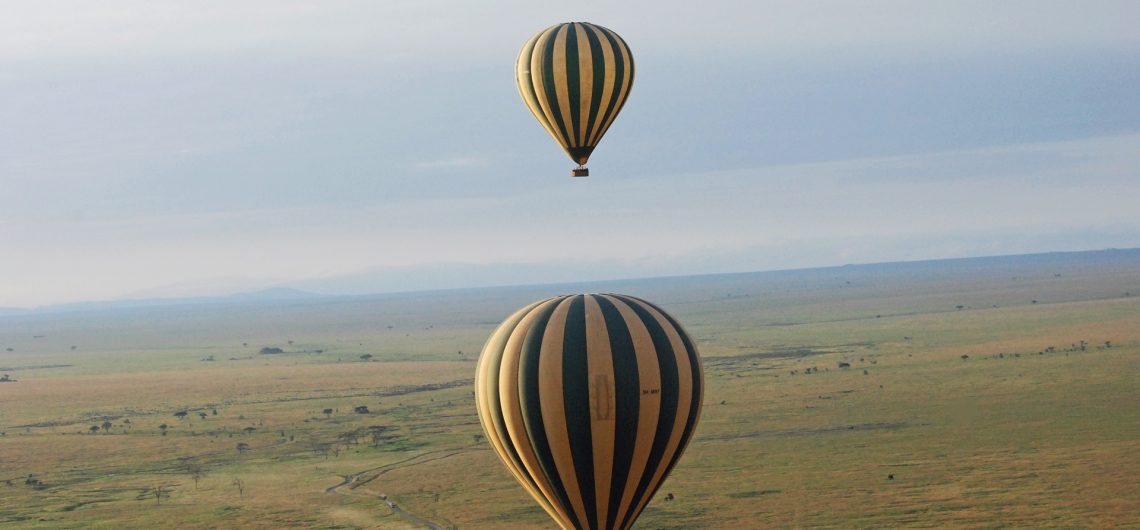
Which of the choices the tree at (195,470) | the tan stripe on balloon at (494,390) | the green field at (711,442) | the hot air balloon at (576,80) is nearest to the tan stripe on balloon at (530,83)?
the hot air balloon at (576,80)

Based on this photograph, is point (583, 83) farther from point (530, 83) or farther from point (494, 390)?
point (494, 390)

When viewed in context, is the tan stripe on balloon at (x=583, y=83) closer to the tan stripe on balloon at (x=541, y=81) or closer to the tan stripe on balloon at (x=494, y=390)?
the tan stripe on balloon at (x=541, y=81)

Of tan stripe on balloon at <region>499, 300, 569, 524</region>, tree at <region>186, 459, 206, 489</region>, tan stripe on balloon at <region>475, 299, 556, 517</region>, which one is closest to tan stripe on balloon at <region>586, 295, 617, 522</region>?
tan stripe on balloon at <region>499, 300, 569, 524</region>

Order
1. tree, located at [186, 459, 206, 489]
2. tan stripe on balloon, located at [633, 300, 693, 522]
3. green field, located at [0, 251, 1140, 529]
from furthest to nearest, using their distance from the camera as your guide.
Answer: tree, located at [186, 459, 206, 489], green field, located at [0, 251, 1140, 529], tan stripe on balloon, located at [633, 300, 693, 522]

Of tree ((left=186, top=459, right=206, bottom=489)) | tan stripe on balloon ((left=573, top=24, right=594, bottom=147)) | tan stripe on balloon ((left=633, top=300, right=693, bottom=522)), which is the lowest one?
tree ((left=186, top=459, right=206, bottom=489))

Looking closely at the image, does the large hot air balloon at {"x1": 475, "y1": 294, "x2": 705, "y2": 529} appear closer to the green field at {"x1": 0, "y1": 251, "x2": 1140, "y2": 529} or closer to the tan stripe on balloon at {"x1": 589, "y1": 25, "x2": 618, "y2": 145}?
the tan stripe on balloon at {"x1": 589, "y1": 25, "x2": 618, "y2": 145}

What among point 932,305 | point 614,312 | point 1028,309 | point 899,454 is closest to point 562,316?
point 614,312

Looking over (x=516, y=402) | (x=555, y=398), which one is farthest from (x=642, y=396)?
(x=516, y=402)
